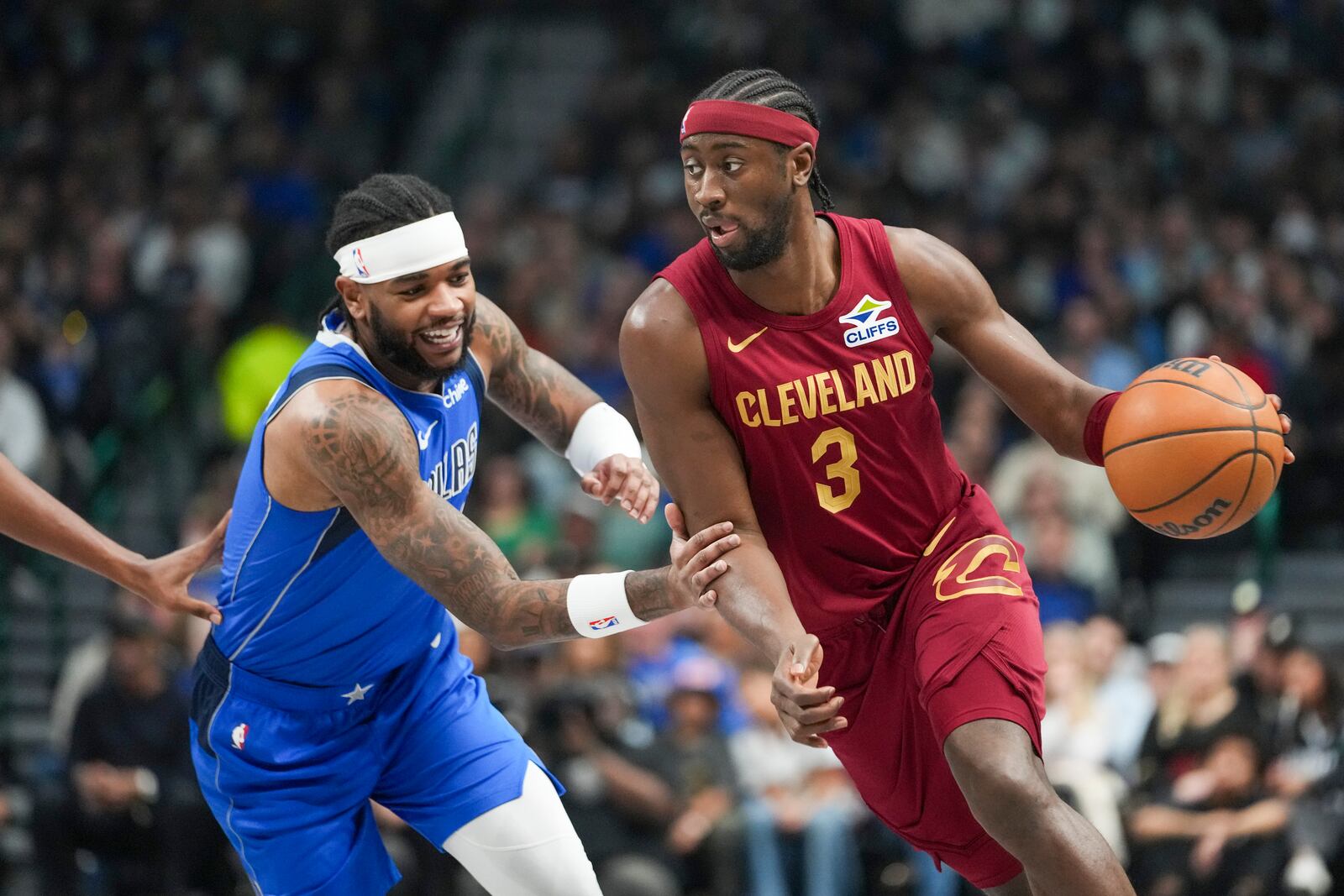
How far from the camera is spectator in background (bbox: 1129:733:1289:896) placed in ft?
26.4

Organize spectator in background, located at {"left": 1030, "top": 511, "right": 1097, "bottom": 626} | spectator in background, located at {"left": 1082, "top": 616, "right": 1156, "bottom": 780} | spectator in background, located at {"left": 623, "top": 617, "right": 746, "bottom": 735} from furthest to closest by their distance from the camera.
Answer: spectator in background, located at {"left": 1030, "top": 511, "right": 1097, "bottom": 626} → spectator in background, located at {"left": 623, "top": 617, "right": 746, "bottom": 735} → spectator in background, located at {"left": 1082, "top": 616, "right": 1156, "bottom": 780}

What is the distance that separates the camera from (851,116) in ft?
47.0

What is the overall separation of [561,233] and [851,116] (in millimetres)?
2906

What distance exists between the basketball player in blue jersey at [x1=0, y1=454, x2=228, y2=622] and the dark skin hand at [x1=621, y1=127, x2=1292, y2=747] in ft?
4.77

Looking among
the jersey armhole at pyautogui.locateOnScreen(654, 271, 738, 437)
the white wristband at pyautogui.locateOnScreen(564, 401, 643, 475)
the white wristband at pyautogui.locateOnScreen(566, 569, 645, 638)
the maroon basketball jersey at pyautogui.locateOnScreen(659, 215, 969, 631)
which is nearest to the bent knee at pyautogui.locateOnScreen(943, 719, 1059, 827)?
the maroon basketball jersey at pyautogui.locateOnScreen(659, 215, 969, 631)

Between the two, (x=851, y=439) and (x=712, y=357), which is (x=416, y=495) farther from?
(x=851, y=439)

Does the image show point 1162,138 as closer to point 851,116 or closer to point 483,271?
point 851,116

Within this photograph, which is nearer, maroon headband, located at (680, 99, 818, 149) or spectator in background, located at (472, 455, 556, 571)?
maroon headband, located at (680, 99, 818, 149)

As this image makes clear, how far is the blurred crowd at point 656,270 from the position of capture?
848cm

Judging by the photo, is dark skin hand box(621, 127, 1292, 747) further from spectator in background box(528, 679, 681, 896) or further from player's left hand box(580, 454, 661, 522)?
spectator in background box(528, 679, 681, 896)

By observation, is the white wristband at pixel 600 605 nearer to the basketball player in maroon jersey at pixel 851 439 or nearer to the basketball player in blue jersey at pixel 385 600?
the basketball player in blue jersey at pixel 385 600

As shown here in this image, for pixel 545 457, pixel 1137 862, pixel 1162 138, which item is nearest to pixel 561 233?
pixel 545 457

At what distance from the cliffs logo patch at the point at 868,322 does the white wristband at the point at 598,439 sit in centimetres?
86

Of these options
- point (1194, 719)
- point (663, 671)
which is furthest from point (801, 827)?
point (1194, 719)
